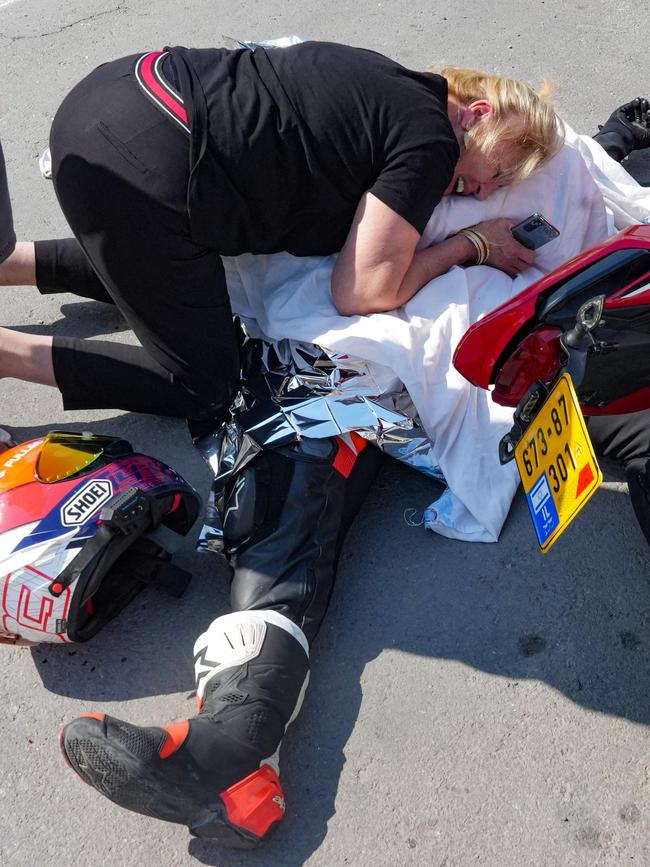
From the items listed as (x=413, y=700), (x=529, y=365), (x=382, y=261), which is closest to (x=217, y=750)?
(x=413, y=700)

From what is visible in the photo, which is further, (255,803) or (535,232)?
(535,232)

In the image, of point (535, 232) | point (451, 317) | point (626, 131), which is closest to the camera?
point (451, 317)

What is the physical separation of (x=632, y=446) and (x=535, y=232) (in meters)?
0.68

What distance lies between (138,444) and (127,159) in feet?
2.97

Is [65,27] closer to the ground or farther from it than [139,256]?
closer to the ground

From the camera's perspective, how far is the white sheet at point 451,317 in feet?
7.89

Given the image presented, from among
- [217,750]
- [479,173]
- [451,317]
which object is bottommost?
[217,750]

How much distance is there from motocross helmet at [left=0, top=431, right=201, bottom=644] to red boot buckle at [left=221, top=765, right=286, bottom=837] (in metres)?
0.55

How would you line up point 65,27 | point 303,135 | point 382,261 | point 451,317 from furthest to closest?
point 65,27, point 451,317, point 382,261, point 303,135

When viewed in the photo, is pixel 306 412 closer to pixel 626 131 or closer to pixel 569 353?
pixel 569 353

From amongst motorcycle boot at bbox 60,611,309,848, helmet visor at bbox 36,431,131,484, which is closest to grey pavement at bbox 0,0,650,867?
motorcycle boot at bbox 60,611,309,848

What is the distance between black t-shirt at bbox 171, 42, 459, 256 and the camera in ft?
7.10

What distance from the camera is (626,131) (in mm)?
3336

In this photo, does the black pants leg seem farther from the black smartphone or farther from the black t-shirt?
the black t-shirt
